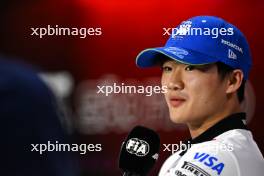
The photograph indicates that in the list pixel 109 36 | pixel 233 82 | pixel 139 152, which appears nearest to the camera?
pixel 139 152

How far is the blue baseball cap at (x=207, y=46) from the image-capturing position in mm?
1271

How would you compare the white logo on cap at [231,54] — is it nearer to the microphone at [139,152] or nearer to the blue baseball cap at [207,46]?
the blue baseball cap at [207,46]

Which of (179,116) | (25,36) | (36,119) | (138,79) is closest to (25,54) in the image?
(25,36)

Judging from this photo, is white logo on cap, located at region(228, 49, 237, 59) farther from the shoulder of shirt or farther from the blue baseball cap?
the shoulder of shirt

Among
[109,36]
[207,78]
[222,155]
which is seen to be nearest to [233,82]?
[207,78]

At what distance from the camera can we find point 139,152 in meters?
1.20

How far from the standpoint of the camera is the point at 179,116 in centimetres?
132

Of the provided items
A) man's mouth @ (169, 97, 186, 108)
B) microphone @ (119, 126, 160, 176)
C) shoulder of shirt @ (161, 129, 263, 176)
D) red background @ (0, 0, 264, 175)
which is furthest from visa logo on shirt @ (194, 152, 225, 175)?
red background @ (0, 0, 264, 175)

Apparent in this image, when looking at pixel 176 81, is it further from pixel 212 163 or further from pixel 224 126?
pixel 212 163

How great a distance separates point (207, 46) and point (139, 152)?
0.90 feet

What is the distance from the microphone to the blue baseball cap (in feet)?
0.57

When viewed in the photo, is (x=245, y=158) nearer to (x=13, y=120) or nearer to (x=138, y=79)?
(x=138, y=79)

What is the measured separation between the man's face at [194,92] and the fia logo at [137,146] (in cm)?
13

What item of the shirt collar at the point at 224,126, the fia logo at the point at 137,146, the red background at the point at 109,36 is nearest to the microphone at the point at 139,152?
the fia logo at the point at 137,146
